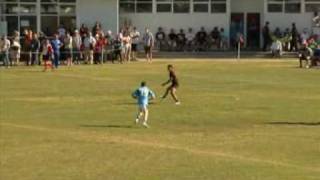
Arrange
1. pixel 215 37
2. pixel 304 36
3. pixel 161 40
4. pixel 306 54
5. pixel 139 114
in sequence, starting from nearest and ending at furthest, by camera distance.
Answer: pixel 139 114, pixel 306 54, pixel 304 36, pixel 215 37, pixel 161 40

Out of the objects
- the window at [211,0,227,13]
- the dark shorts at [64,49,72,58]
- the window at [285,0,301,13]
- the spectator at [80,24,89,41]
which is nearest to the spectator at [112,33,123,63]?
the spectator at [80,24,89,41]

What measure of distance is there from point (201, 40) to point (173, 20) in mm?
2379

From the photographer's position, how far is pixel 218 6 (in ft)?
189

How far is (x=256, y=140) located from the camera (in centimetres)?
2047

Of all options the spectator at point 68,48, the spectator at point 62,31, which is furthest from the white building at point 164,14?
the spectator at point 68,48

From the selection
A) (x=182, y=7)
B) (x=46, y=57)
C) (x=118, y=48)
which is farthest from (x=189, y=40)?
(x=46, y=57)

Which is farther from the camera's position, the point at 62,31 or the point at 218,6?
the point at 218,6

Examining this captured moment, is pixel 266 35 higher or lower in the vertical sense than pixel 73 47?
higher

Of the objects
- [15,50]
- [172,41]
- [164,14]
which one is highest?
[164,14]

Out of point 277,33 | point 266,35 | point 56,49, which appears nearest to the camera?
point 56,49

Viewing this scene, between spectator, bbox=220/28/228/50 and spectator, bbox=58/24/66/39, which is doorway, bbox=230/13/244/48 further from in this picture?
spectator, bbox=58/24/66/39

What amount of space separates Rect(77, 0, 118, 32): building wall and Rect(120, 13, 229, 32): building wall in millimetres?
1554

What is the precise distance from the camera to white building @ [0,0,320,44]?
183 feet

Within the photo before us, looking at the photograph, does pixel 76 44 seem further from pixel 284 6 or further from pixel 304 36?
pixel 284 6
